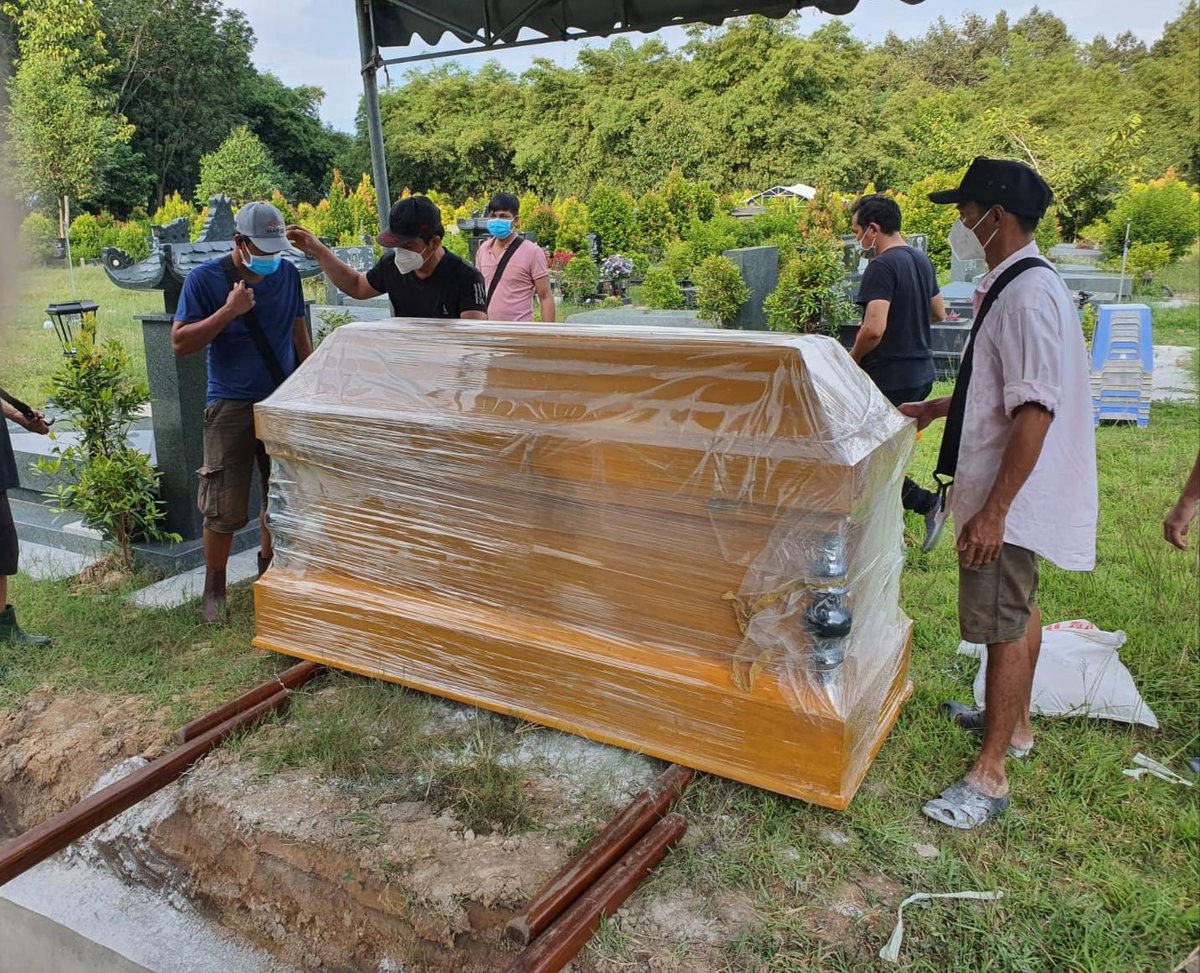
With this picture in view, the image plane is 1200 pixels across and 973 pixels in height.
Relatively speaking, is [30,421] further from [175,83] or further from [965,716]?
[175,83]

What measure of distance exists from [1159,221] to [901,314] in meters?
15.8

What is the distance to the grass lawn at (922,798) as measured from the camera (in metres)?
1.86

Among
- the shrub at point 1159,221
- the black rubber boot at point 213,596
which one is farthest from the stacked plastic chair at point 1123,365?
the shrub at point 1159,221

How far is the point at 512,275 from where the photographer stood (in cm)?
473

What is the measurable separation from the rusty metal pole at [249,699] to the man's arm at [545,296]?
8.16ft

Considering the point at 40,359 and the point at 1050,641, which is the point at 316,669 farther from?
the point at 40,359

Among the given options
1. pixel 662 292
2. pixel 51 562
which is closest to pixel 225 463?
pixel 51 562

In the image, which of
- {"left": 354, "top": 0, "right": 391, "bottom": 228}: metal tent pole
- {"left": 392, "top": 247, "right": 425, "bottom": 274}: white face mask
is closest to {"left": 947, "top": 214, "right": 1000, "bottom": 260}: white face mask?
{"left": 392, "top": 247, "right": 425, "bottom": 274}: white face mask

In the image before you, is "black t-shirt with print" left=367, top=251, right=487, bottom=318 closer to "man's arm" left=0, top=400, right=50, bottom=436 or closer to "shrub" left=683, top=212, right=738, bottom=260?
"man's arm" left=0, top=400, right=50, bottom=436

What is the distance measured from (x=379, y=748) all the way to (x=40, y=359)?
7750 mm

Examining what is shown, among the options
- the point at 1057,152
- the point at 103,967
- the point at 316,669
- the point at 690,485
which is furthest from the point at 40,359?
the point at 1057,152

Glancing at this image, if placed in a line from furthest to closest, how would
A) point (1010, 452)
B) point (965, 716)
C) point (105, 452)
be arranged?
point (105, 452) < point (965, 716) < point (1010, 452)

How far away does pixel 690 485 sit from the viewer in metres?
2.16

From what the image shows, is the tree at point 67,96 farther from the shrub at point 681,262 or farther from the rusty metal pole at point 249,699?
the shrub at point 681,262
